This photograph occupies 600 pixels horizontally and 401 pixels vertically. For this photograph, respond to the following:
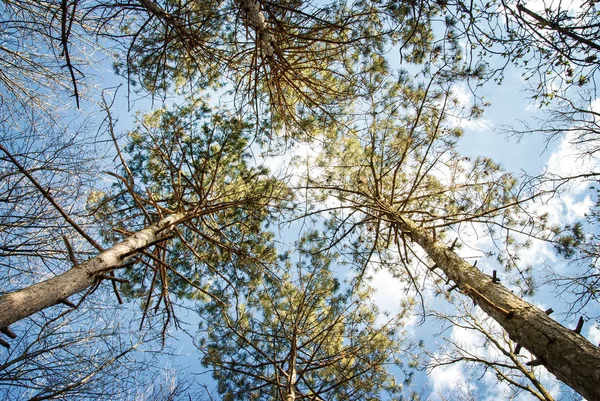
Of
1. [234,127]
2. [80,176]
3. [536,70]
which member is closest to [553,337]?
[536,70]

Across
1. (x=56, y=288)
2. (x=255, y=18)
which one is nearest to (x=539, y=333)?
(x=56, y=288)

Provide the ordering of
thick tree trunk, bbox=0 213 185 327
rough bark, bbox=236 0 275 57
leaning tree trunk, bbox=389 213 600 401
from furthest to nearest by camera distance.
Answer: rough bark, bbox=236 0 275 57
leaning tree trunk, bbox=389 213 600 401
thick tree trunk, bbox=0 213 185 327

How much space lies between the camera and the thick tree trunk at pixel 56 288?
1.85 m

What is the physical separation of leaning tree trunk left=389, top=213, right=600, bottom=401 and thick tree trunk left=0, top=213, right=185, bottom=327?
3.13 m

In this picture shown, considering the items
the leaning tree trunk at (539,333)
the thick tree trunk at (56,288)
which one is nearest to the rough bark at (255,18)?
the thick tree trunk at (56,288)

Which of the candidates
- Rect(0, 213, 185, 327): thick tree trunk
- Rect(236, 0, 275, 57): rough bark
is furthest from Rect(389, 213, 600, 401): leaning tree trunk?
Rect(236, 0, 275, 57): rough bark

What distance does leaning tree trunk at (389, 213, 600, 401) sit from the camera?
78.0 inches

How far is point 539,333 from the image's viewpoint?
2.37 m

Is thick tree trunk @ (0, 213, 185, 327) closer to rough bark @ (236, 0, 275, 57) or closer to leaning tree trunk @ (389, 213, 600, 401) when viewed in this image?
rough bark @ (236, 0, 275, 57)

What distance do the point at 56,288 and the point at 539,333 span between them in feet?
12.1

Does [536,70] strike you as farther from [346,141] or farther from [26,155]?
[26,155]

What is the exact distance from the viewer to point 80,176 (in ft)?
12.4

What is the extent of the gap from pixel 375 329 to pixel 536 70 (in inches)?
179

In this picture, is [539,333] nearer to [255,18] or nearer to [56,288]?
[56,288]
